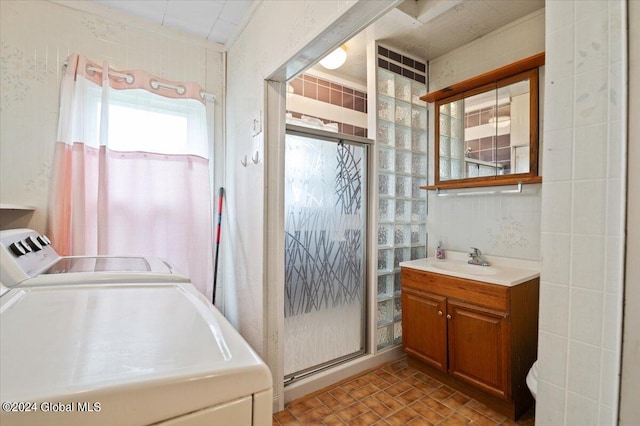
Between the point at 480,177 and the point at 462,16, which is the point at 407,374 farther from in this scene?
the point at 462,16

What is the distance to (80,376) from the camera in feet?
1.41

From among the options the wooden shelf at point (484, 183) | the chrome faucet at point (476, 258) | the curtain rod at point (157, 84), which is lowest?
the chrome faucet at point (476, 258)

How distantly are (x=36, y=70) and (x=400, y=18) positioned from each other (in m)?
2.32

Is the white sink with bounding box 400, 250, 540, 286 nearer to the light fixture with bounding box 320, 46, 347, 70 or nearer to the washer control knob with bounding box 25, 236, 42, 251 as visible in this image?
the light fixture with bounding box 320, 46, 347, 70

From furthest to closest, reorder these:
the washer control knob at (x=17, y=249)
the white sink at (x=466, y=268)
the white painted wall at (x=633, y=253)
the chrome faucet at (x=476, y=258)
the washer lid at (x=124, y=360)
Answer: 1. the chrome faucet at (x=476, y=258)
2. the white sink at (x=466, y=268)
3. the washer control knob at (x=17, y=249)
4. the white painted wall at (x=633, y=253)
5. the washer lid at (x=124, y=360)

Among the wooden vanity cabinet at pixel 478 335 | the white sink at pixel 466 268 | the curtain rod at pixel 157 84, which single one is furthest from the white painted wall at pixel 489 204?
the curtain rod at pixel 157 84

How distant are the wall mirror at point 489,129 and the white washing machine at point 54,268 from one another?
2097mm

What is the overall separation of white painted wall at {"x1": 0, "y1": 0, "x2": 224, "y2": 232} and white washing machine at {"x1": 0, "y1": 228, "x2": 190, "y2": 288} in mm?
535

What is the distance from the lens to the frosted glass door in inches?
79.4

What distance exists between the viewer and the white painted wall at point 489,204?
202 cm

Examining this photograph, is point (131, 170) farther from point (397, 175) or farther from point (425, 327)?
point (425, 327)

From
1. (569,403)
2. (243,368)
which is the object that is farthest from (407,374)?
(243,368)

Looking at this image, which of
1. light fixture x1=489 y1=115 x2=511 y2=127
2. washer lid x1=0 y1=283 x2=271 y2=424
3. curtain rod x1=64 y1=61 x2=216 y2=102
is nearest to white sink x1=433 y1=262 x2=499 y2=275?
light fixture x1=489 y1=115 x2=511 y2=127

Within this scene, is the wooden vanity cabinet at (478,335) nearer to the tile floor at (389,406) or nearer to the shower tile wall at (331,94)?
the tile floor at (389,406)
